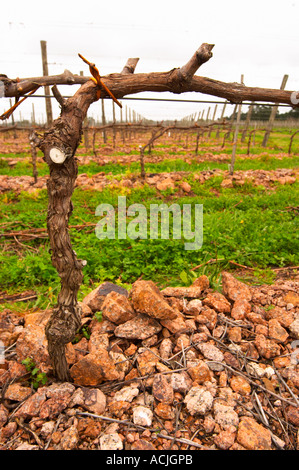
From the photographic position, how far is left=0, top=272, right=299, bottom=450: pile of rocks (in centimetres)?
146

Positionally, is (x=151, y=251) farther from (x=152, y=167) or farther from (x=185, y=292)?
(x=152, y=167)

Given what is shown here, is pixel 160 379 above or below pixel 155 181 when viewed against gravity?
below

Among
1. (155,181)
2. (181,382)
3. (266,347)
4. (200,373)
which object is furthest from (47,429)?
(155,181)

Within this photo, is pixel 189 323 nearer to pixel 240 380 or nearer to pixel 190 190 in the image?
pixel 240 380

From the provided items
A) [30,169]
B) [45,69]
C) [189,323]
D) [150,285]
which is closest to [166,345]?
[189,323]

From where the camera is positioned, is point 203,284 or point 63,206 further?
point 203,284

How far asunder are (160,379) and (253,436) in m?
0.57

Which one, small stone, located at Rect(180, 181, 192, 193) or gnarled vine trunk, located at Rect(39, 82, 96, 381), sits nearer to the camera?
gnarled vine trunk, located at Rect(39, 82, 96, 381)

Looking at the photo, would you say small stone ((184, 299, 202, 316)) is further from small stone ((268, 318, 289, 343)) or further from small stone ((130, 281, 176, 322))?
small stone ((268, 318, 289, 343))

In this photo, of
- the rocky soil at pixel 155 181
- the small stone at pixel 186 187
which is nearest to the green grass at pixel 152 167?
the rocky soil at pixel 155 181

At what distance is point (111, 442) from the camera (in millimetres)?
1401

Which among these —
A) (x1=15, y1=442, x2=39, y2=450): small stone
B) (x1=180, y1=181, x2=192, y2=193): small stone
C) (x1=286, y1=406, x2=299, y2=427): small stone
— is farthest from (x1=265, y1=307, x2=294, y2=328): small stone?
(x1=180, y1=181, x2=192, y2=193): small stone

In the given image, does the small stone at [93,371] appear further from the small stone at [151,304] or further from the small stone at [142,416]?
the small stone at [151,304]

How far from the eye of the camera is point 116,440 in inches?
55.4
